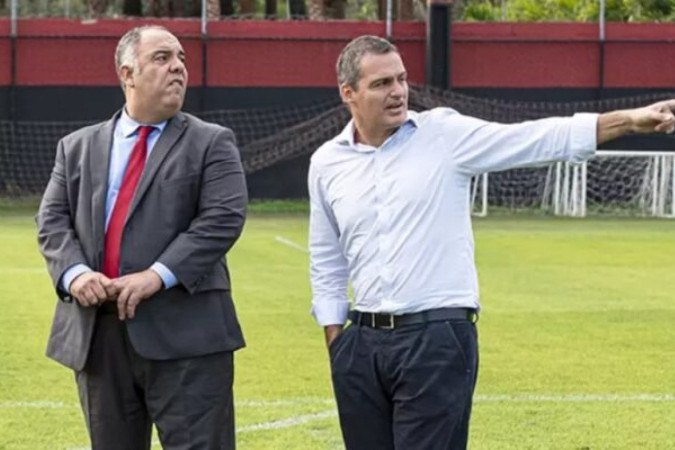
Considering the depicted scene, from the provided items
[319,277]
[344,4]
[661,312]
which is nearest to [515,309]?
[661,312]

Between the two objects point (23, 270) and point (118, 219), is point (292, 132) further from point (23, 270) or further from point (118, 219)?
point (118, 219)

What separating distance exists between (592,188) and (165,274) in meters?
27.0

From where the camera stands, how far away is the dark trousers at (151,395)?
6613mm

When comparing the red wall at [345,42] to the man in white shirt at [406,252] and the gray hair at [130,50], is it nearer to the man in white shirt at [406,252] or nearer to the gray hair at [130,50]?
the gray hair at [130,50]

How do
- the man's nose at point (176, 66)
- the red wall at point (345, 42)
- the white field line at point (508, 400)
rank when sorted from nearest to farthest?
the man's nose at point (176, 66)
the white field line at point (508, 400)
the red wall at point (345, 42)

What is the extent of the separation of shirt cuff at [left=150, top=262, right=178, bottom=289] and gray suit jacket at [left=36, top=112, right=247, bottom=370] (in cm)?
2

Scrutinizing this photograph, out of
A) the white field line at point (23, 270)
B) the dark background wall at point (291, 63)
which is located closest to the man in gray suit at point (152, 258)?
the white field line at point (23, 270)

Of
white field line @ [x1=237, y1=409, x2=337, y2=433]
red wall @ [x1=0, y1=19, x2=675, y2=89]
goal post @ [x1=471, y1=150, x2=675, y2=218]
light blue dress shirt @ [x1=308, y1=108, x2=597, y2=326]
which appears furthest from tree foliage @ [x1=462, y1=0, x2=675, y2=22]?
light blue dress shirt @ [x1=308, y1=108, x2=597, y2=326]

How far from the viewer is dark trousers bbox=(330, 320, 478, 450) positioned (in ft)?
20.6

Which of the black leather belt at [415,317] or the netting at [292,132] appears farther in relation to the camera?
the netting at [292,132]

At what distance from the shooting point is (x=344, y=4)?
43.6 metres

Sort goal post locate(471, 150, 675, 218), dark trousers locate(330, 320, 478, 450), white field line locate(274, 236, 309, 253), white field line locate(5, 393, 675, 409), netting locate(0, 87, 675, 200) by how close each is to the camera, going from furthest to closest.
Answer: netting locate(0, 87, 675, 200)
goal post locate(471, 150, 675, 218)
white field line locate(274, 236, 309, 253)
white field line locate(5, 393, 675, 409)
dark trousers locate(330, 320, 478, 450)

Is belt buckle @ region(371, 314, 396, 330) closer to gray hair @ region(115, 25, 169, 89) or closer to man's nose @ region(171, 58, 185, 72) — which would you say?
man's nose @ region(171, 58, 185, 72)

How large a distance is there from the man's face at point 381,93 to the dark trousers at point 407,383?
0.73 metres
